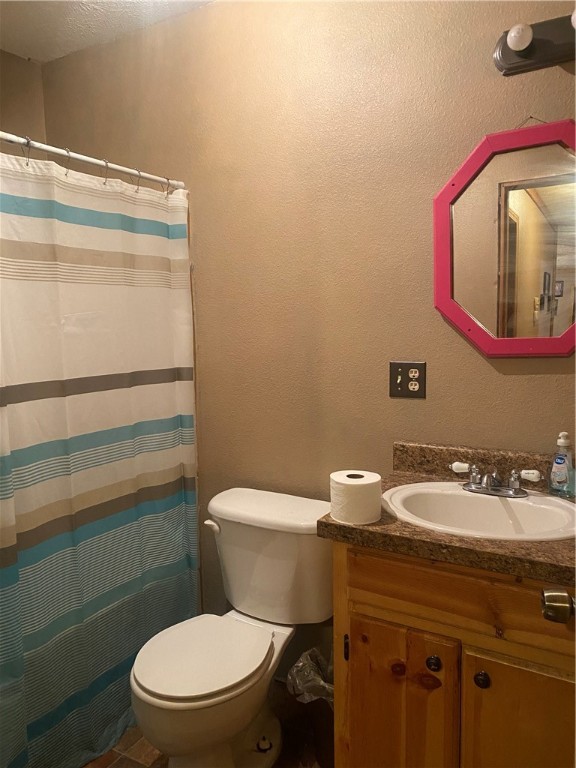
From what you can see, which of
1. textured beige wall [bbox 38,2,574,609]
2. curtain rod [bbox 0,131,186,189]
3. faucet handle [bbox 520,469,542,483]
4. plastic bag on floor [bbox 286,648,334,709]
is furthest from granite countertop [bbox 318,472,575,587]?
curtain rod [bbox 0,131,186,189]

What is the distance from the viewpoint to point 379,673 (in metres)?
1.31

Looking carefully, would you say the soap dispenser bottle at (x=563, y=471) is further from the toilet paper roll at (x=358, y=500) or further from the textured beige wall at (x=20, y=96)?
the textured beige wall at (x=20, y=96)

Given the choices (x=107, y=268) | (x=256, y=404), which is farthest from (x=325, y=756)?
(x=107, y=268)

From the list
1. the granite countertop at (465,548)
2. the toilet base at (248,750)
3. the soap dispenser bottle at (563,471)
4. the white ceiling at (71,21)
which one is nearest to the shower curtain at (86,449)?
the toilet base at (248,750)

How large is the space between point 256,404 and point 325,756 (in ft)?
3.89

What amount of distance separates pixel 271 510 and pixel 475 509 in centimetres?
64

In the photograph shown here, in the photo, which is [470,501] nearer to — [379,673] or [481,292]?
[379,673]

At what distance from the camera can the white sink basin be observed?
1357 millimetres

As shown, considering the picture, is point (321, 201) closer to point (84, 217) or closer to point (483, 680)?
point (84, 217)

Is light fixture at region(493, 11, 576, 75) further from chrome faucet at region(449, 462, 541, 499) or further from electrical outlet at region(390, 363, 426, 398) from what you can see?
chrome faucet at region(449, 462, 541, 499)

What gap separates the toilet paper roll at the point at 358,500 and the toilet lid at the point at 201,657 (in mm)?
541

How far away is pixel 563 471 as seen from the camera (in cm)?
143

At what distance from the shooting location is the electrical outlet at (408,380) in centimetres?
166

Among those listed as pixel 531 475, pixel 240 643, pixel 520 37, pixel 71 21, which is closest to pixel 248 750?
pixel 240 643
